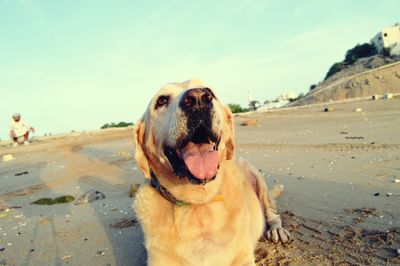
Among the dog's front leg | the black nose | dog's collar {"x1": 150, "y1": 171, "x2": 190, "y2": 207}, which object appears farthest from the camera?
the dog's front leg

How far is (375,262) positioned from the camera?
302 centimetres

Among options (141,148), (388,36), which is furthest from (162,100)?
(388,36)

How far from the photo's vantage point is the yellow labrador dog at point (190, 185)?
3.03m

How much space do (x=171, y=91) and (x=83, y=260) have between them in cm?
194

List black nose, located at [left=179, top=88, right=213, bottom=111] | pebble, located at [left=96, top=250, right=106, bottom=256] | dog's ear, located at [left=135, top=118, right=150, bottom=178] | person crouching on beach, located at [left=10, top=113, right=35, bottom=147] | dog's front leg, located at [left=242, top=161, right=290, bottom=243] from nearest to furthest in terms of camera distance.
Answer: black nose, located at [left=179, top=88, right=213, bottom=111] → dog's ear, located at [left=135, top=118, right=150, bottom=178] → pebble, located at [left=96, top=250, right=106, bottom=256] → dog's front leg, located at [left=242, top=161, right=290, bottom=243] → person crouching on beach, located at [left=10, top=113, right=35, bottom=147]

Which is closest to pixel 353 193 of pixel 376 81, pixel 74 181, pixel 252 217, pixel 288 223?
pixel 288 223

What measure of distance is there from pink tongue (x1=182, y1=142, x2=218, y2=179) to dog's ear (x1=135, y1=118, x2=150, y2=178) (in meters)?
0.55

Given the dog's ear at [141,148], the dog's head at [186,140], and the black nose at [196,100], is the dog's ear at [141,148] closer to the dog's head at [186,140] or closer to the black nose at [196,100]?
the dog's head at [186,140]

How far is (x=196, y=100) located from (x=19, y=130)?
1757 centimetres

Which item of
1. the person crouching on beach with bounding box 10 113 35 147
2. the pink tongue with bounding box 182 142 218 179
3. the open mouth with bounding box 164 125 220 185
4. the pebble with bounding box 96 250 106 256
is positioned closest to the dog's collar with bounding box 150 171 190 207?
the open mouth with bounding box 164 125 220 185

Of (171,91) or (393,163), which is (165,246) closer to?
(171,91)

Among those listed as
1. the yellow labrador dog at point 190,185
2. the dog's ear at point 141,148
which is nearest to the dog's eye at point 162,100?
the yellow labrador dog at point 190,185

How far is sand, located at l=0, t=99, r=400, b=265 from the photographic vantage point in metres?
3.56

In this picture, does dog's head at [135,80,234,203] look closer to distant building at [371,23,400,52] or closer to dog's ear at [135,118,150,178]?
dog's ear at [135,118,150,178]
